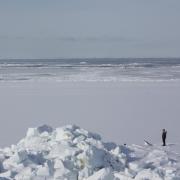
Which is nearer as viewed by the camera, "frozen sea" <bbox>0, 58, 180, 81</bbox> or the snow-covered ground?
the snow-covered ground

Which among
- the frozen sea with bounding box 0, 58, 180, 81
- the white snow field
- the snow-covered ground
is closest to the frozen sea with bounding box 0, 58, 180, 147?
the snow-covered ground

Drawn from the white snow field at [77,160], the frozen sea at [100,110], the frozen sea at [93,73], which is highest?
the white snow field at [77,160]

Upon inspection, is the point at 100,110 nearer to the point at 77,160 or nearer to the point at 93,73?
the point at 77,160

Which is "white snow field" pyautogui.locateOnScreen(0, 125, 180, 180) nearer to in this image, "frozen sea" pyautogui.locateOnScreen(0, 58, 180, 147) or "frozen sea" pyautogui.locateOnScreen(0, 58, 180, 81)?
"frozen sea" pyautogui.locateOnScreen(0, 58, 180, 147)

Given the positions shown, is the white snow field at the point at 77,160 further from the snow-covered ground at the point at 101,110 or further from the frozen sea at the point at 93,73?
the frozen sea at the point at 93,73

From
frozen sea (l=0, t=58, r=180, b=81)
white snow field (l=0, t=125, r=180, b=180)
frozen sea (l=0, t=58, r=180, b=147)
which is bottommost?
frozen sea (l=0, t=58, r=180, b=81)

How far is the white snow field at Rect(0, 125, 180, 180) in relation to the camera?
9117 millimetres

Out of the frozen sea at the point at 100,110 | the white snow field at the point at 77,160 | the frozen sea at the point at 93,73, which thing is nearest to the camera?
the white snow field at the point at 77,160

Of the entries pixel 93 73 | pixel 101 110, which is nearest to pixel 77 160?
pixel 101 110

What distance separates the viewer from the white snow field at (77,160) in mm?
9117

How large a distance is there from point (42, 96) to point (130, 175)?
691 inches

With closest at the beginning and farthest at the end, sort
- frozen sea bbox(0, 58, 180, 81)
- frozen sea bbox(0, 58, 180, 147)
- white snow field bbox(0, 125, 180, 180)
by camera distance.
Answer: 1. white snow field bbox(0, 125, 180, 180)
2. frozen sea bbox(0, 58, 180, 147)
3. frozen sea bbox(0, 58, 180, 81)

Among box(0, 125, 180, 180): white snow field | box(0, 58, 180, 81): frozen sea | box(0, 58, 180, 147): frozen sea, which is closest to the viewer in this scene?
box(0, 125, 180, 180): white snow field

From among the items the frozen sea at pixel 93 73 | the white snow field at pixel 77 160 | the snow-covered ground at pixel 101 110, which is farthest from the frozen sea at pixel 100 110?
the frozen sea at pixel 93 73
